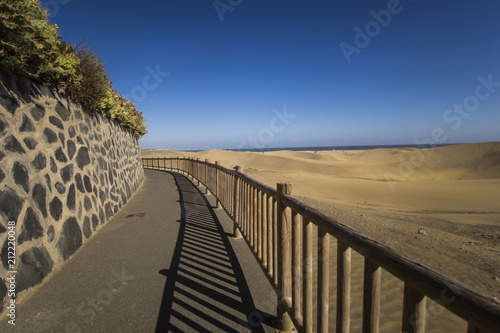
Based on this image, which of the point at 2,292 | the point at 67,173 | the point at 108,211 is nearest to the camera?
the point at 2,292

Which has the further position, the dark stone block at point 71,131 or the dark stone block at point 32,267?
the dark stone block at point 71,131

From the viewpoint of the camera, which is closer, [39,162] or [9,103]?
[9,103]

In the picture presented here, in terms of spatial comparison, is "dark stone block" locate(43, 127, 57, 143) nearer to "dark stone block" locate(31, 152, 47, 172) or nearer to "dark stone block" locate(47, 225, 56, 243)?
"dark stone block" locate(31, 152, 47, 172)

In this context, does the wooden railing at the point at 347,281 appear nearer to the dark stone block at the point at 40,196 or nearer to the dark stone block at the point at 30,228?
the dark stone block at the point at 30,228

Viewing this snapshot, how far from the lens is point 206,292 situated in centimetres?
320

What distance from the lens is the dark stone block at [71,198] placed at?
14.5 feet

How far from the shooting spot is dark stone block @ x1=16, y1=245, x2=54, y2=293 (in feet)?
10.2

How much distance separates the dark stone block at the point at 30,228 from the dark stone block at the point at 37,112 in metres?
1.49

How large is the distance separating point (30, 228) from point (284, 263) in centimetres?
332

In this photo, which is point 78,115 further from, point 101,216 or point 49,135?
point 101,216

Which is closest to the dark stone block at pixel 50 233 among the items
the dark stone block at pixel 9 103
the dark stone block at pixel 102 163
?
the dark stone block at pixel 9 103

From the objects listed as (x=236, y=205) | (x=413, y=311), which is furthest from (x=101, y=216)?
(x=413, y=311)

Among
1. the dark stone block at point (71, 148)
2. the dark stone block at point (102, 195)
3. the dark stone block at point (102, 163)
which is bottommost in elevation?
the dark stone block at point (102, 195)

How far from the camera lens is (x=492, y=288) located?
11.8 ft
